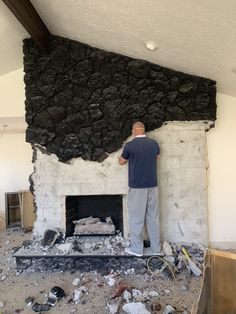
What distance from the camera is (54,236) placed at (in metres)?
3.67

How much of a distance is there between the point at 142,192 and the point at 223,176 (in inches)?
43.6

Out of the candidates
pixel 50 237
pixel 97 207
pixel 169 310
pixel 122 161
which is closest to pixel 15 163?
pixel 97 207

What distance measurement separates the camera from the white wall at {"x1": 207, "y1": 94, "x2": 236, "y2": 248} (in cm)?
366

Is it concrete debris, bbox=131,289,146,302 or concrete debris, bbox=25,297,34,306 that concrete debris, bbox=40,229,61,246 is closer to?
concrete debris, bbox=25,297,34,306

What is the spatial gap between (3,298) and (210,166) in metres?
2.69

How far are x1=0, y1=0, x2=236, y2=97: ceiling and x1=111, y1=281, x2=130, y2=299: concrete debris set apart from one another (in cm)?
230

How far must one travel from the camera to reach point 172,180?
12.0 ft

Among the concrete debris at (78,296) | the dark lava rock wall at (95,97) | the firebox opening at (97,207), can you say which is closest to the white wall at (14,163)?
the firebox opening at (97,207)

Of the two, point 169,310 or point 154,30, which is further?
point 154,30

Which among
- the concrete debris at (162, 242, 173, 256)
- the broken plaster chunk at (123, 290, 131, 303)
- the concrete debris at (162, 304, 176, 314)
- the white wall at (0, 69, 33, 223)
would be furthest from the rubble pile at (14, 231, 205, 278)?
the white wall at (0, 69, 33, 223)

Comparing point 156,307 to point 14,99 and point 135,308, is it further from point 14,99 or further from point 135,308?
point 14,99

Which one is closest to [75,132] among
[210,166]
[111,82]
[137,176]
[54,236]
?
[111,82]

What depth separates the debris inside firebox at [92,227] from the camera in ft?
12.5

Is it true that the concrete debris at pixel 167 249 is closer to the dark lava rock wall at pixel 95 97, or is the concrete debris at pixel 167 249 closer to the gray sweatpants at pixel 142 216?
the gray sweatpants at pixel 142 216
